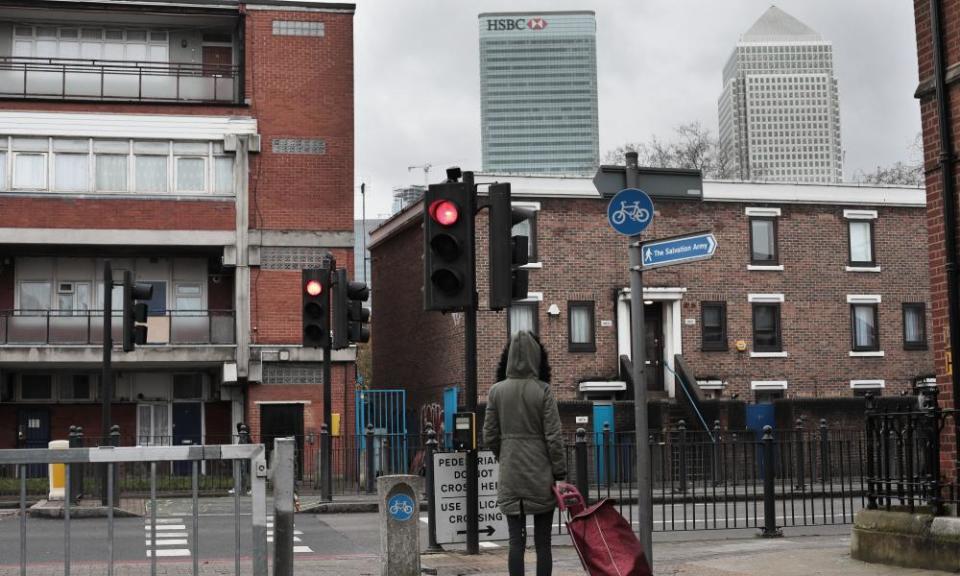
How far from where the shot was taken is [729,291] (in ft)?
117

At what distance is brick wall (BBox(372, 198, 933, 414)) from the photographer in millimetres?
34094

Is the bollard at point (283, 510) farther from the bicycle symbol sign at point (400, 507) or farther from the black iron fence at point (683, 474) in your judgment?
the bicycle symbol sign at point (400, 507)

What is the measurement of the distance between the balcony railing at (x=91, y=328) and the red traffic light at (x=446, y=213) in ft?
72.5

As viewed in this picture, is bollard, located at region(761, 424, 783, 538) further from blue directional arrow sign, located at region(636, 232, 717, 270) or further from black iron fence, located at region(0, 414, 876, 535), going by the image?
blue directional arrow sign, located at region(636, 232, 717, 270)

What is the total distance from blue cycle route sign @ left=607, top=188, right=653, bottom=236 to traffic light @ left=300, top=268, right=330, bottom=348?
10531 millimetres

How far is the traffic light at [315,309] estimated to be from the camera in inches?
803

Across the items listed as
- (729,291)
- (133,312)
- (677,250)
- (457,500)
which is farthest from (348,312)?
(729,291)

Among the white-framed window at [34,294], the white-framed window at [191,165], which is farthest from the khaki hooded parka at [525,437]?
the white-framed window at [34,294]

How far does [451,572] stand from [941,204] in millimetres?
5899

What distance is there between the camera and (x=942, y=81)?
1251 cm

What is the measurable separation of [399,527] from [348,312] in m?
10.4

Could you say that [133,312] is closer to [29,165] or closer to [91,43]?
[29,165]

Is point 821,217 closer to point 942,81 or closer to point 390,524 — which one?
point 942,81

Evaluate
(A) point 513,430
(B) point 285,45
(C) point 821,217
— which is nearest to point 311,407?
(B) point 285,45
